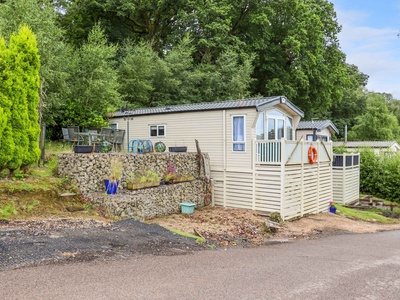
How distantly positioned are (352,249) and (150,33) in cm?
2315

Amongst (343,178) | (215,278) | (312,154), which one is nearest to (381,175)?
(343,178)

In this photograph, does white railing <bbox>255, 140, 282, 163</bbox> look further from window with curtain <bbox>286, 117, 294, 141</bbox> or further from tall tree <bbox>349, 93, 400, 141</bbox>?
tall tree <bbox>349, 93, 400, 141</bbox>

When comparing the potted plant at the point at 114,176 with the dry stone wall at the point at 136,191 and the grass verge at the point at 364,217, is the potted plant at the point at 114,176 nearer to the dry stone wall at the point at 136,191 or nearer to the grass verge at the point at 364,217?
the dry stone wall at the point at 136,191

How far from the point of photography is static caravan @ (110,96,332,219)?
11688 millimetres

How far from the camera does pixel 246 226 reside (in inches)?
390

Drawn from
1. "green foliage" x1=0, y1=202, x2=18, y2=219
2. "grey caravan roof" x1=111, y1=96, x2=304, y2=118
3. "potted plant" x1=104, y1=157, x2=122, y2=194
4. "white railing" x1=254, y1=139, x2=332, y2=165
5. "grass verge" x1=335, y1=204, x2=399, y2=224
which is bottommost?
"grass verge" x1=335, y1=204, x2=399, y2=224

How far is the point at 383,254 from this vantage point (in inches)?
308

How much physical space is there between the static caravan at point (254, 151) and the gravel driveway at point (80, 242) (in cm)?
502

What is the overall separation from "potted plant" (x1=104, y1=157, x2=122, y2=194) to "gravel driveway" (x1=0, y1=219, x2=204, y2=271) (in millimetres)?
1510

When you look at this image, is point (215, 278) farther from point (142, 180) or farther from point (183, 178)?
point (183, 178)

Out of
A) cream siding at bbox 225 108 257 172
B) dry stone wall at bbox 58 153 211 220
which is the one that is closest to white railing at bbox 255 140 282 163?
cream siding at bbox 225 108 257 172

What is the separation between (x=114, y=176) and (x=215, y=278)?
5.32m

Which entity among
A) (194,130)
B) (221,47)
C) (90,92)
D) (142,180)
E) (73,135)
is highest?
(221,47)

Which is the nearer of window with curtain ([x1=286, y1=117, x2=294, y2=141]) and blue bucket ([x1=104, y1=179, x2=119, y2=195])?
blue bucket ([x1=104, y1=179, x2=119, y2=195])
